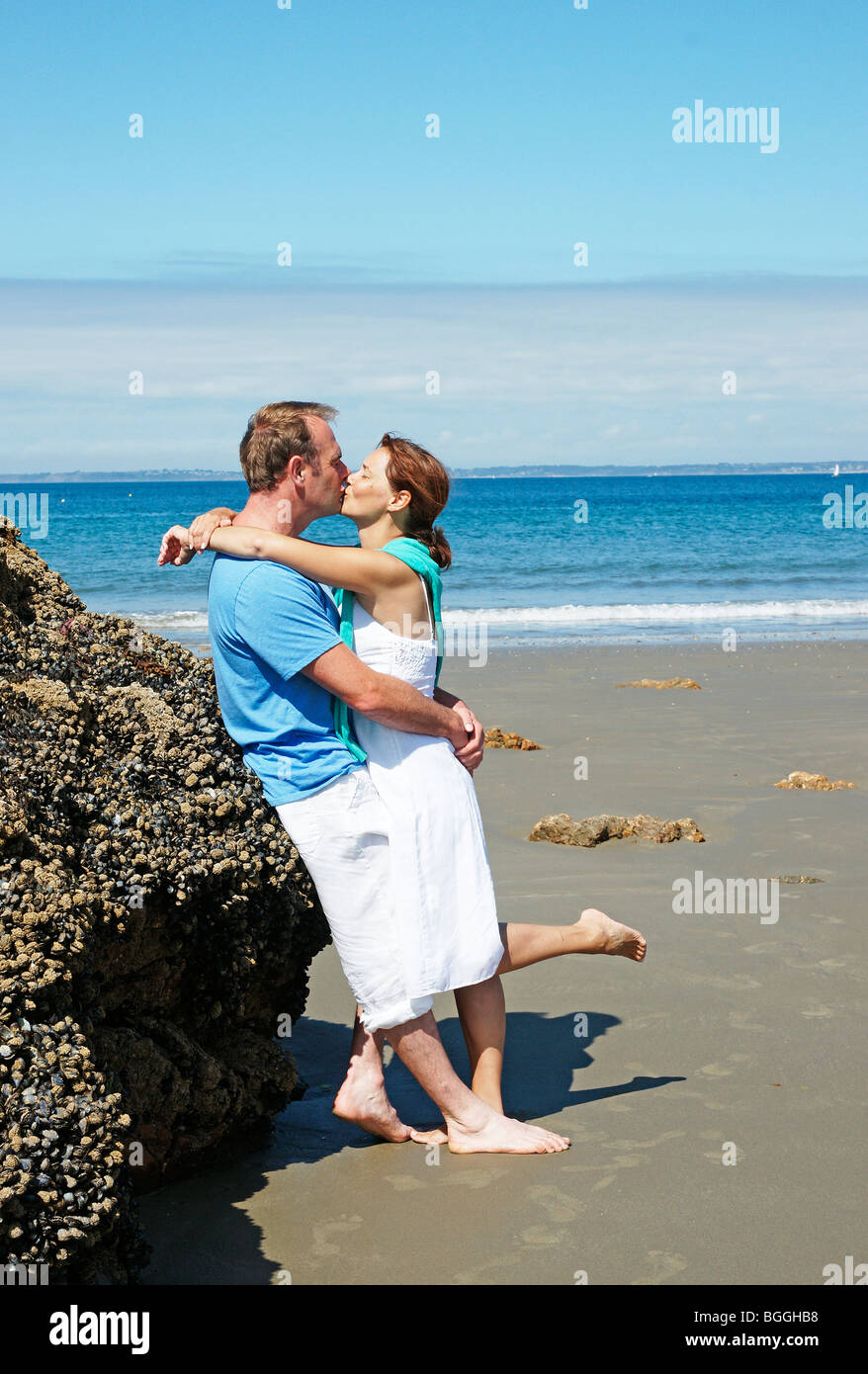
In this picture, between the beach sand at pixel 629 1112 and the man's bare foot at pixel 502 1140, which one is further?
the man's bare foot at pixel 502 1140

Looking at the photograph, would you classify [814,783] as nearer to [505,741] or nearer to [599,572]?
[505,741]

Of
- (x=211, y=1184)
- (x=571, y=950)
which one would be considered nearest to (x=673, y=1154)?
(x=571, y=950)

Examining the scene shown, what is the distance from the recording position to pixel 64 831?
10.3ft

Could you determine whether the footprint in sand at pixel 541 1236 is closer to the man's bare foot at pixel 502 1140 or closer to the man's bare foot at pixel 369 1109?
the man's bare foot at pixel 502 1140

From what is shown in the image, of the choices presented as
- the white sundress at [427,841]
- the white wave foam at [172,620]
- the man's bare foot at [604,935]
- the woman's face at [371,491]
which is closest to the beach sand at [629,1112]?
the man's bare foot at [604,935]

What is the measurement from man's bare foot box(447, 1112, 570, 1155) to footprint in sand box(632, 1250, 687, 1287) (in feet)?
2.00

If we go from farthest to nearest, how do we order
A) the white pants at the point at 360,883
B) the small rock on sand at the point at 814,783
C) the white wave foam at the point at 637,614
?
1. the white wave foam at the point at 637,614
2. the small rock on sand at the point at 814,783
3. the white pants at the point at 360,883

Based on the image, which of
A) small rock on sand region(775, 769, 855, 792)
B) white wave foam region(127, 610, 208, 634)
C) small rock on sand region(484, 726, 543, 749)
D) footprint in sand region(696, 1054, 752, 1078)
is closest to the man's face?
footprint in sand region(696, 1054, 752, 1078)

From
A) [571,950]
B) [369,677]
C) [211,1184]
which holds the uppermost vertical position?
[369,677]

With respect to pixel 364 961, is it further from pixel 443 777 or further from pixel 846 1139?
pixel 846 1139

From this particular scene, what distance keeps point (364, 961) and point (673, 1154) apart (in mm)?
1031

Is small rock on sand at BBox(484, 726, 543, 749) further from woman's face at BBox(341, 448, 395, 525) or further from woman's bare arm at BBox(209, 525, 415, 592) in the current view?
woman's bare arm at BBox(209, 525, 415, 592)

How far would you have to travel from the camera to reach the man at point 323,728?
3.50 metres
